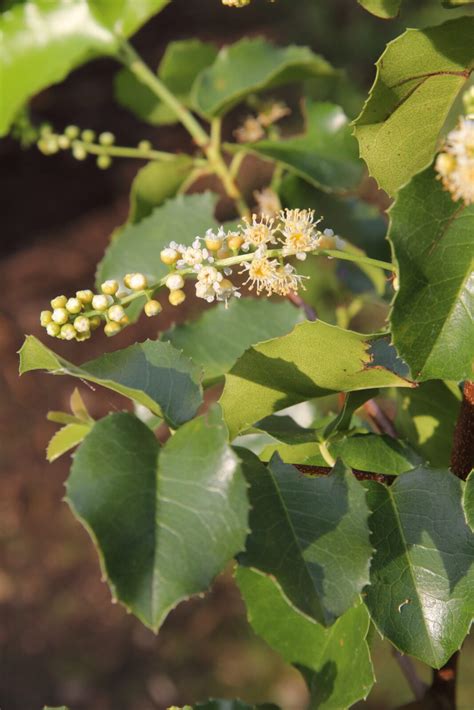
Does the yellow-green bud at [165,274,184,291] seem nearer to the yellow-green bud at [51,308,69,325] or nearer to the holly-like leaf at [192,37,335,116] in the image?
the yellow-green bud at [51,308,69,325]

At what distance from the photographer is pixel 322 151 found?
108cm

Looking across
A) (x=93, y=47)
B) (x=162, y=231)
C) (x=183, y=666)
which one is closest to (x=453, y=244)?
(x=162, y=231)

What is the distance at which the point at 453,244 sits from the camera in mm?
574

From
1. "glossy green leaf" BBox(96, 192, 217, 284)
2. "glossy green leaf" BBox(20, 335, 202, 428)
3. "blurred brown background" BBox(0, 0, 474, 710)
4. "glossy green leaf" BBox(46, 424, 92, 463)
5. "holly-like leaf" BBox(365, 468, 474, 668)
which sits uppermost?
"glossy green leaf" BBox(20, 335, 202, 428)

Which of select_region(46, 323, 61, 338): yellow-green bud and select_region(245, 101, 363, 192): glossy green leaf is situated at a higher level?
select_region(46, 323, 61, 338): yellow-green bud

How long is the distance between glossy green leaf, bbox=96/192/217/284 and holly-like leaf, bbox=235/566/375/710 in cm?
43

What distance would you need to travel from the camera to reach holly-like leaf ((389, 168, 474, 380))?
0.55 meters

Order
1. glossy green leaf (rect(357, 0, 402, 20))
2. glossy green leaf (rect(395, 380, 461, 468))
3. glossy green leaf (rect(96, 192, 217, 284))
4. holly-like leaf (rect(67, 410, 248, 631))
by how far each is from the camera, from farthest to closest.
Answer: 1. glossy green leaf (rect(96, 192, 217, 284))
2. glossy green leaf (rect(395, 380, 461, 468))
3. glossy green leaf (rect(357, 0, 402, 20))
4. holly-like leaf (rect(67, 410, 248, 631))

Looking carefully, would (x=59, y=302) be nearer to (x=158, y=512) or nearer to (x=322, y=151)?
(x=158, y=512)

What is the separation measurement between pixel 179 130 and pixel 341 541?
429 centimetres

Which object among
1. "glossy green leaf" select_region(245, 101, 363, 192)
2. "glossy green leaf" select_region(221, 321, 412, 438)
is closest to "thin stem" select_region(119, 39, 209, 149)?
"glossy green leaf" select_region(245, 101, 363, 192)

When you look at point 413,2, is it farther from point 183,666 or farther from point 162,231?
point 162,231

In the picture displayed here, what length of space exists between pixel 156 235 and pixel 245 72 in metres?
0.26

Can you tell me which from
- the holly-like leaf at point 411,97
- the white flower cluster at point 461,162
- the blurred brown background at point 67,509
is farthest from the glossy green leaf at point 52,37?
the white flower cluster at point 461,162
